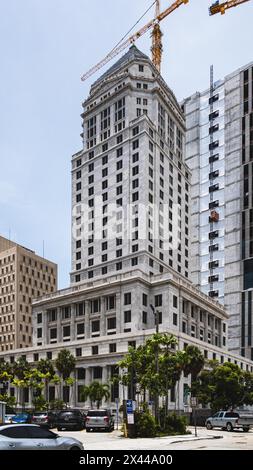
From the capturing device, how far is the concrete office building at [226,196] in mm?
141875

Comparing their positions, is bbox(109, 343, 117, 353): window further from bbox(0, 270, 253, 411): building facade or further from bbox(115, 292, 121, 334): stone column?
bbox(115, 292, 121, 334): stone column

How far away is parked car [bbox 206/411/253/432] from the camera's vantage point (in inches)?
2024

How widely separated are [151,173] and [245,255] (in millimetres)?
46709

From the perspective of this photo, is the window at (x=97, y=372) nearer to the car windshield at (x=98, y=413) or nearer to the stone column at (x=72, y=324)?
the stone column at (x=72, y=324)

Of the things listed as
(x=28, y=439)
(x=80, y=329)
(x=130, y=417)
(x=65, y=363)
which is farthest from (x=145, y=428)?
(x=80, y=329)

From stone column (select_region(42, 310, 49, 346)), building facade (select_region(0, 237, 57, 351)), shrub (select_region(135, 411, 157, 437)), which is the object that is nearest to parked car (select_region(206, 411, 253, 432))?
shrub (select_region(135, 411, 157, 437))

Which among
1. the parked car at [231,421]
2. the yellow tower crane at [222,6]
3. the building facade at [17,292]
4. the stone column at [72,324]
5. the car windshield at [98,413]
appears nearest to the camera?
the car windshield at [98,413]

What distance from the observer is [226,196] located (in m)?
152

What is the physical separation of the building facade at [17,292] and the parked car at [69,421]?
352 feet

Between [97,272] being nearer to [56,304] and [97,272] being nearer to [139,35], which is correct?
[56,304]

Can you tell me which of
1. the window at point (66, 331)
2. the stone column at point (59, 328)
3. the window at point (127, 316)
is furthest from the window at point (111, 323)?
the stone column at point (59, 328)

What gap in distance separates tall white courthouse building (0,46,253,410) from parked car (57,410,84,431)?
34.9m

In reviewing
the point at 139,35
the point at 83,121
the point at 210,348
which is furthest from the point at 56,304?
the point at 139,35

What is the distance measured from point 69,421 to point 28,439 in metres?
31.1
